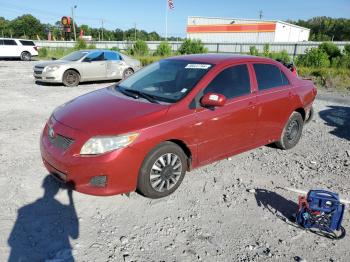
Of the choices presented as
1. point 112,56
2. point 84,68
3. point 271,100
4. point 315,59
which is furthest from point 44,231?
point 315,59

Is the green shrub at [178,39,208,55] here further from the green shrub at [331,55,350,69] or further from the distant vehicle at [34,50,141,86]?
the distant vehicle at [34,50,141,86]

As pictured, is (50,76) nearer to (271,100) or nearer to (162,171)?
(271,100)

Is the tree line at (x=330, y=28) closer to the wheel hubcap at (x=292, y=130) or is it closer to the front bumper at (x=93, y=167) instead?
the wheel hubcap at (x=292, y=130)

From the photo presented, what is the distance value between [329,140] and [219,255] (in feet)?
14.2

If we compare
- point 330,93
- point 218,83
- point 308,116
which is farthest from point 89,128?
point 330,93

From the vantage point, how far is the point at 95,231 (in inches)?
127

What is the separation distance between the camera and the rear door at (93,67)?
12.2 m

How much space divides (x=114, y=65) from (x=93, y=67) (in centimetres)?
94

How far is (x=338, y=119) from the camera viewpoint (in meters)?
7.90

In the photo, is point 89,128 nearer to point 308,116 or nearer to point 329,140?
point 308,116

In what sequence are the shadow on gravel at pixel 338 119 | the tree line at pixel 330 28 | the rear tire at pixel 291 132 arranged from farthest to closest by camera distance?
1. the tree line at pixel 330 28
2. the shadow on gravel at pixel 338 119
3. the rear tire at pixel 291 132

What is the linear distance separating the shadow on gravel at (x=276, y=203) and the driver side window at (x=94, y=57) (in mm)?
10025

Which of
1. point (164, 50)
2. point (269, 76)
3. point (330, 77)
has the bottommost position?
point (330, 77)

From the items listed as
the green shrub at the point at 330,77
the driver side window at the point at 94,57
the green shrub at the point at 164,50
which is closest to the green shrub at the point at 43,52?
the green shrub at the point at 164,50
